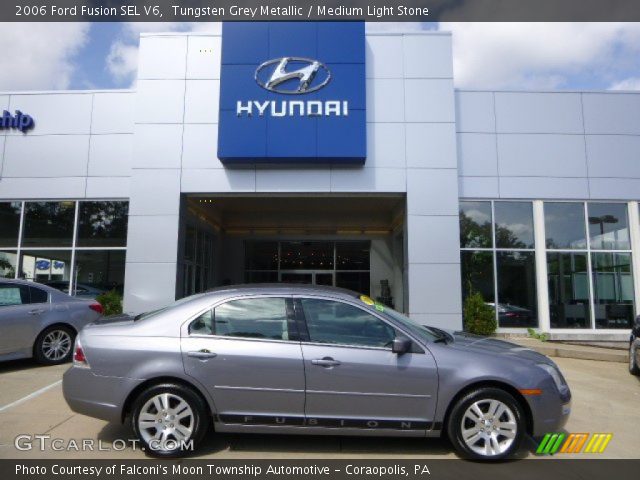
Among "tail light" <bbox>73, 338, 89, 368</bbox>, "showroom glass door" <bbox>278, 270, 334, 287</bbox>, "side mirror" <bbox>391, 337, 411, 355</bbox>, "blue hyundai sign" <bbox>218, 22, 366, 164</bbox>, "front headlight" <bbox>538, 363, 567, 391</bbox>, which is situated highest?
"blue hyundai sign" <bbox>218, 22, 366, 164</bbox>

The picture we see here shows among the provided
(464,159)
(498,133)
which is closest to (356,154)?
(464,159)

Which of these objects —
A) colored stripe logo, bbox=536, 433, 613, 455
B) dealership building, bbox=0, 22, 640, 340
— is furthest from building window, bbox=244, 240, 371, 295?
colored stripe logo, bbox=536, 433, 613, 455

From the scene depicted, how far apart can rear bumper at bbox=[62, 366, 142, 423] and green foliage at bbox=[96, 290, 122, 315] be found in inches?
318

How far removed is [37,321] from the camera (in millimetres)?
8102

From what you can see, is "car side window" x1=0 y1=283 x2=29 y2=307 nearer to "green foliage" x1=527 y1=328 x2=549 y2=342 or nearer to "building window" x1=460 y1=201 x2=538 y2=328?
"building window" x1=460 y1=201 x2=538 y2=328

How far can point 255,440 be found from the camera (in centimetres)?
478

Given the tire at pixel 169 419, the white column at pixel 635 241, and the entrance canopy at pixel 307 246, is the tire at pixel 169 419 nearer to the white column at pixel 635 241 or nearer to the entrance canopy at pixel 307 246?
the entrance canopy at pixel 307 246

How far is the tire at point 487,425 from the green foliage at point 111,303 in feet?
32.9

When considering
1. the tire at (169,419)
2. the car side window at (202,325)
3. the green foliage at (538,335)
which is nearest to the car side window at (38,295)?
the tire at (169,419)

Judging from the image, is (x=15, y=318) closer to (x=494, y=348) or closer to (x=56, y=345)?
(x=56, y=345)

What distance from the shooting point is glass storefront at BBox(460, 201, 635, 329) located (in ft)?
42.2

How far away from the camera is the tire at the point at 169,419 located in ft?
14.1

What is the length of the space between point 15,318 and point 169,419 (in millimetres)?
5021

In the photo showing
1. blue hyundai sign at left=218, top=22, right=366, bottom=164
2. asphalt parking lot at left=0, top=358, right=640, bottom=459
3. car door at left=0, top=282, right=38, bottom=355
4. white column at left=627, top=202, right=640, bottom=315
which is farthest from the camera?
white column at left=627, top=202, right=640, bottom=315
